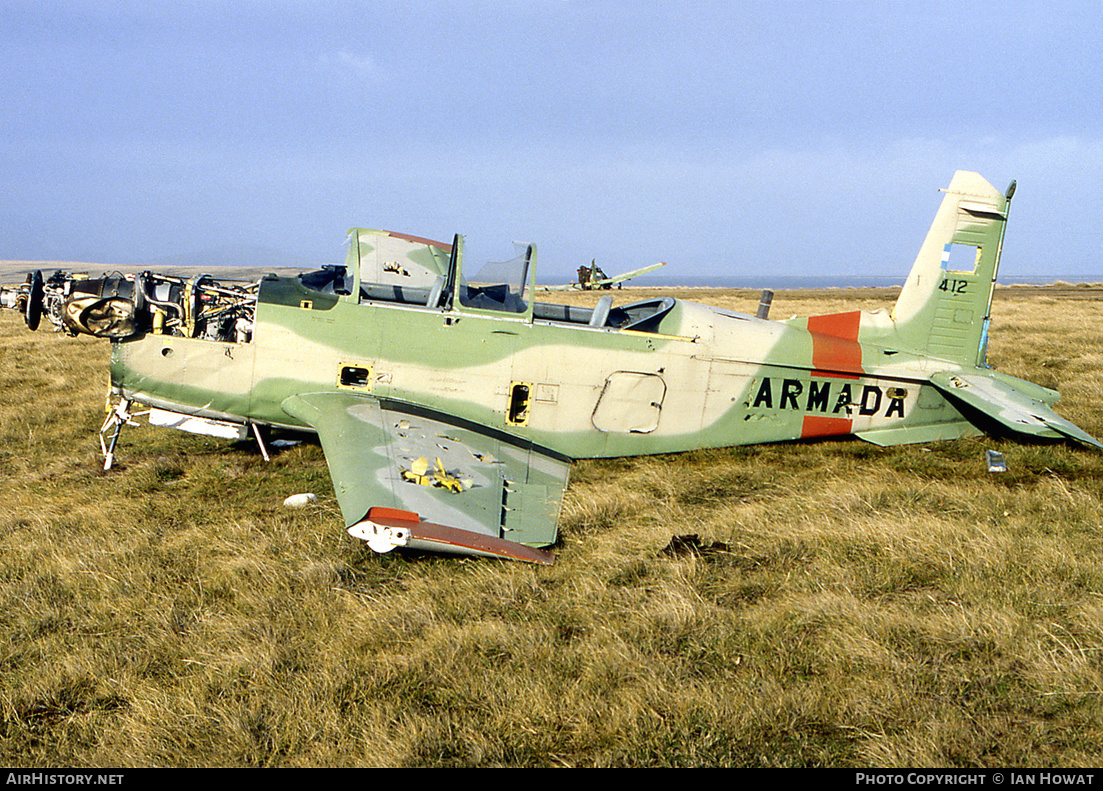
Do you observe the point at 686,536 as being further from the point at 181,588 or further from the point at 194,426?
the point at 194,426

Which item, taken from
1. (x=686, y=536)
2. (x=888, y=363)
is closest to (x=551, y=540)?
(x=686, y=536)

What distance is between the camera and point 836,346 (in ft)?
28.9

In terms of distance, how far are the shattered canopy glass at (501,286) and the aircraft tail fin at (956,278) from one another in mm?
4964

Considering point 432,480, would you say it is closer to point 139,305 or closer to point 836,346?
point 139,305

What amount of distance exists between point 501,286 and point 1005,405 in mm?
6232

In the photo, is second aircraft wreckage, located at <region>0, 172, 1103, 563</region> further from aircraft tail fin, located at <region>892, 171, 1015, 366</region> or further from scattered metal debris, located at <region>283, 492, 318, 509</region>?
scattered metal debris, located at <region>283, 492, 318, 509</region>

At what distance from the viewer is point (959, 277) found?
355 inches

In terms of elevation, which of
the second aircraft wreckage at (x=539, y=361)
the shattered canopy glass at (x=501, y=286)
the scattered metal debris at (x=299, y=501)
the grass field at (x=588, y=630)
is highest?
the shattered canopy glass at (x=501, y=286)

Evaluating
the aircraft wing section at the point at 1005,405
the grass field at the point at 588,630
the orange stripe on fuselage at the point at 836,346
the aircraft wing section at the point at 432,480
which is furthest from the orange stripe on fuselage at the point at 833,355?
the aircraft wing section at the point at 432,480

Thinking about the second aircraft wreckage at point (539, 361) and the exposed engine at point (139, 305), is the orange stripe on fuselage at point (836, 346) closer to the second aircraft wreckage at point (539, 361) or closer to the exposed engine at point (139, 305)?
the second aircraft wreckage at point (539, 361)

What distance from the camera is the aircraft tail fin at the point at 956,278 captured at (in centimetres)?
891

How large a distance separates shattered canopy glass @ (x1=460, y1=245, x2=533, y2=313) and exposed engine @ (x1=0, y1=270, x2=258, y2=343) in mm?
2589

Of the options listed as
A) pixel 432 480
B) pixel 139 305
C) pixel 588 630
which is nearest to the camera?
pixel 588 630

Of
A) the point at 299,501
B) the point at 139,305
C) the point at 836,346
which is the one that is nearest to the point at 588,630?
the point at 299,501
